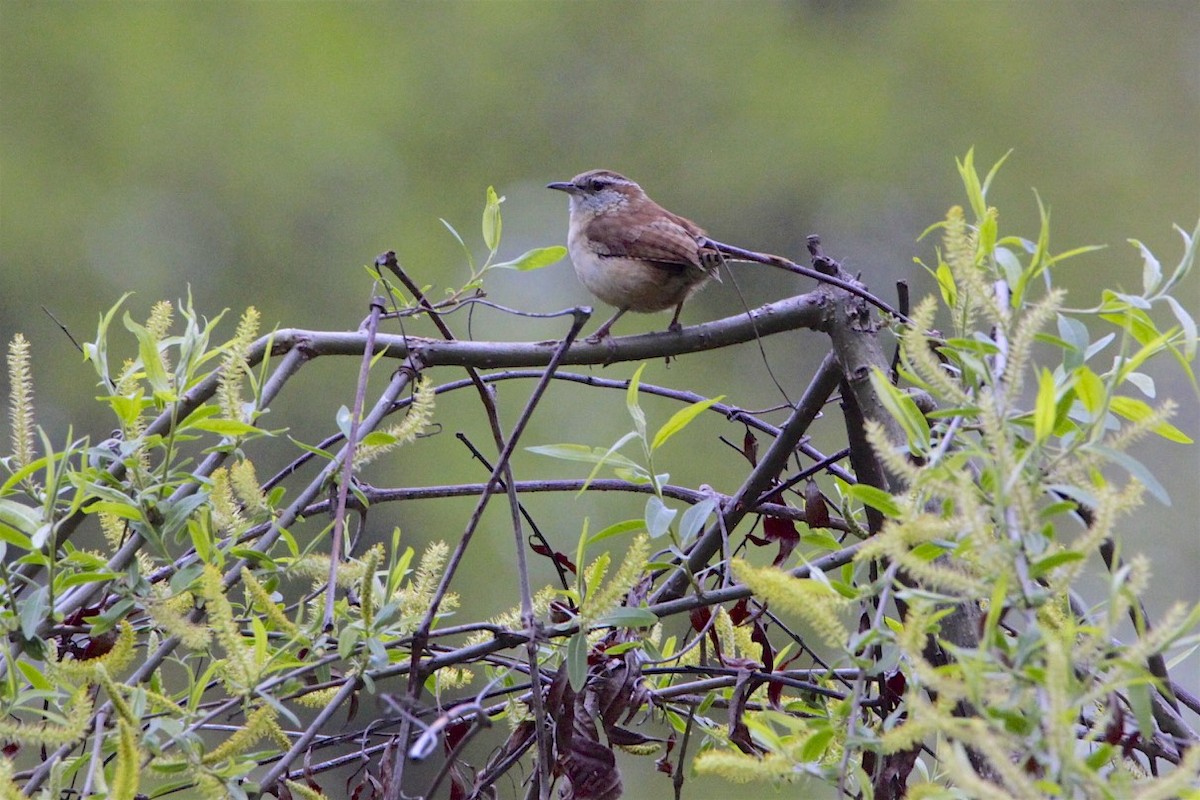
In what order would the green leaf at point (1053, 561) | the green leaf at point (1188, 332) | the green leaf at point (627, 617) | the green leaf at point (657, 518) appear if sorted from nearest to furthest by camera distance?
the green leaf at point (1053, 561) < the green leaf at point (1188, 332) < the green leaf at point (627, 617) < the green leaf at point (657, 518)

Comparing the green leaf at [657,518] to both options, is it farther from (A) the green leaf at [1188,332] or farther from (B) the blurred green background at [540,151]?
(B) the blurred green background at [540,151]

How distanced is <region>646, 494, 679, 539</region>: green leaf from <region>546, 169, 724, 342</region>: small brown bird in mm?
1849

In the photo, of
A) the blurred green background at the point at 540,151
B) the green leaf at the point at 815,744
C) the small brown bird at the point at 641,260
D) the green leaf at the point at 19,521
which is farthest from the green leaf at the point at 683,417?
the blurred green background at the point at 540,151

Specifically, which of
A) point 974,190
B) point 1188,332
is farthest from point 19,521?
point 1188,332

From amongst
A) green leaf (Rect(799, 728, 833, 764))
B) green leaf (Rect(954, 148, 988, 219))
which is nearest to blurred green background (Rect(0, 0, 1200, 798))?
green leaf (Rect(954, 148, 988, 219))

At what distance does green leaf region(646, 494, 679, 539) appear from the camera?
1472mm

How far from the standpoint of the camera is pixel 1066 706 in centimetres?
81

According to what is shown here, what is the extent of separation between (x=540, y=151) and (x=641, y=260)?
6.74 meters

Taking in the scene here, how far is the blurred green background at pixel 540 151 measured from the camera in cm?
845

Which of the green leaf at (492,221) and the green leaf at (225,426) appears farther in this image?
the green leaf at (492,221)

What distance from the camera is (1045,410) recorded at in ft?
3.34

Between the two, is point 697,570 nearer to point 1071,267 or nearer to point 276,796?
point 276,796

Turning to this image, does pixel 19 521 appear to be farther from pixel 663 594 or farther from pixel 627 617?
pixel 663 594

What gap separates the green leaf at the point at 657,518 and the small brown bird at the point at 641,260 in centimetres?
185
